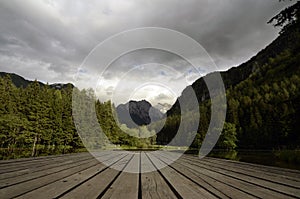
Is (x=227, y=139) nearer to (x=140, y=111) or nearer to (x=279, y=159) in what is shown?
(x=140, y=111)

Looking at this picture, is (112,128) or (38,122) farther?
(112,128)

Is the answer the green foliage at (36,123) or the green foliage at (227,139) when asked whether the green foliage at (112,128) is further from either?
the green foliage at (227,139)

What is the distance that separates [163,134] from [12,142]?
4698 centimetres

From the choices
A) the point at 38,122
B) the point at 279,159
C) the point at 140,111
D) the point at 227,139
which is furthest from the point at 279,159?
the point at 227,139

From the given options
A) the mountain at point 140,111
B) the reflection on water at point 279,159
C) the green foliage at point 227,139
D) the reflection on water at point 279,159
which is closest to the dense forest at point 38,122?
the mountain at point 140,111

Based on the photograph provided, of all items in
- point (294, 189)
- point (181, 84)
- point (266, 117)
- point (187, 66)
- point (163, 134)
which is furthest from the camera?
point (163, 134)

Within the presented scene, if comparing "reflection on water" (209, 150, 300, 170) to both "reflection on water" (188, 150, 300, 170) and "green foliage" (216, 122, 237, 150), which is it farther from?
"green foliage" (216, 122, 237, 150)

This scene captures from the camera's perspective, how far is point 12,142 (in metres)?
32.5

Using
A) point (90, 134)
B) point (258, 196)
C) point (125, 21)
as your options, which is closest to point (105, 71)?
point (258, 196)

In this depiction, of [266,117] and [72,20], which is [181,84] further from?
[266,117]

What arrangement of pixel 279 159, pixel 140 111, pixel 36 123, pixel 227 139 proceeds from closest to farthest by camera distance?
pixel 279 159 → pixel 140 111 → pixel 36 123 → pixel 227 139

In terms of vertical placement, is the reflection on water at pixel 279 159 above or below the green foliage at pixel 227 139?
below

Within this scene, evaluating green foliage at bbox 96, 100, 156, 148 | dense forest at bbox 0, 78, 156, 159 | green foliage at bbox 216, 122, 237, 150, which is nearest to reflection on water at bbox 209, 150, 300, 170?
dense forest at bbox 0, 78, 156, 159

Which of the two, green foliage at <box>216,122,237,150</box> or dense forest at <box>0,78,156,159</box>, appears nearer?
dense forest at <box>0,78,156,159</box>
